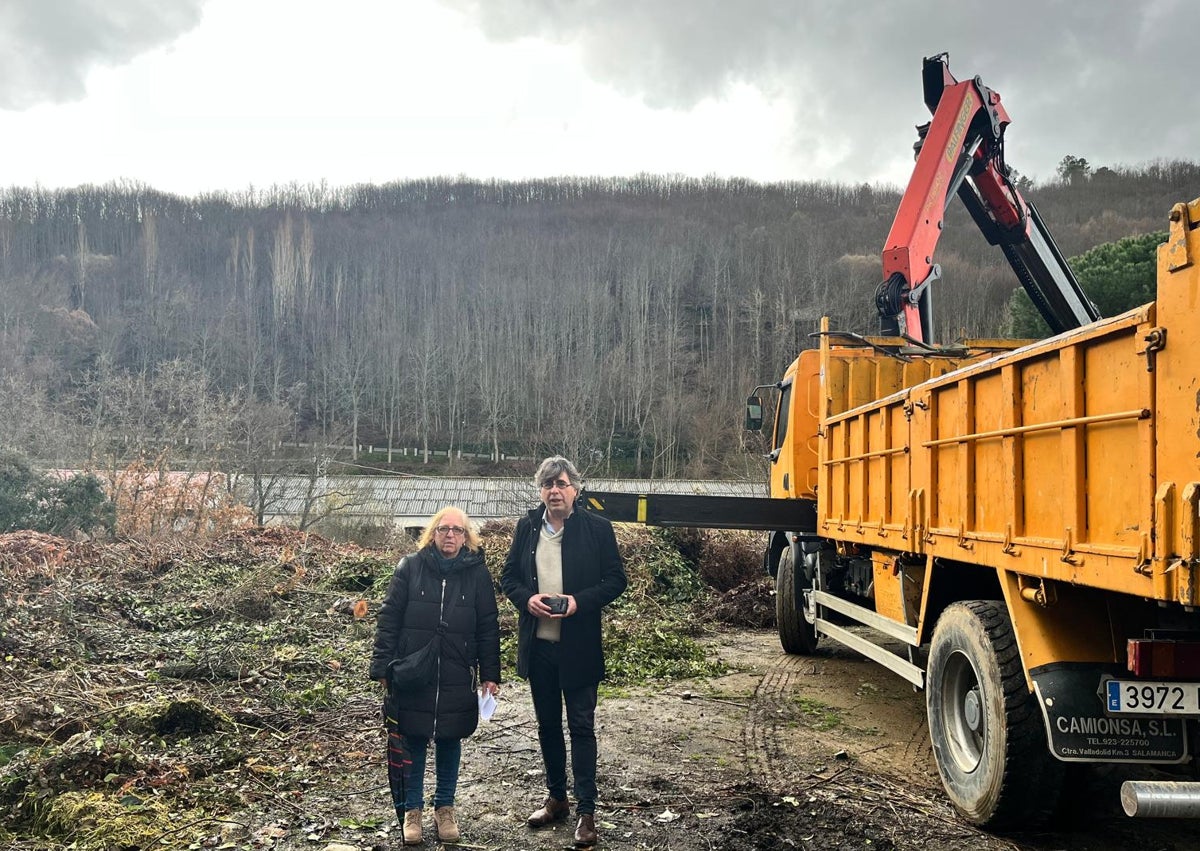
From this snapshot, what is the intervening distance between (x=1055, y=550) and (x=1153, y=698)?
2.31 feet

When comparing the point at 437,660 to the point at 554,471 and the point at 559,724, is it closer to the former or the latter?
the point at 559,724

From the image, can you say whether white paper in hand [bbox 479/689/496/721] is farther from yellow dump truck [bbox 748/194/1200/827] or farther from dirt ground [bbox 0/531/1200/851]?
yellow dump truck [bbox 748/194/1200/827]

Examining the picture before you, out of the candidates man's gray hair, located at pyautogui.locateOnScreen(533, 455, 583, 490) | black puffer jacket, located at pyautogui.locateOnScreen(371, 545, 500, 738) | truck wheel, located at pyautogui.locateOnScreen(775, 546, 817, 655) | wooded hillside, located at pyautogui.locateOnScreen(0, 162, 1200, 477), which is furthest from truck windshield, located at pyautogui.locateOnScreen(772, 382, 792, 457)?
wooded hillside, located at pyautogui.locateOnScreen(0, 162, 1200, 477)

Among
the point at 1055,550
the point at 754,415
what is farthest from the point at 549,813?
the point at 754,415

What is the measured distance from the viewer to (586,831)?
14.1ft

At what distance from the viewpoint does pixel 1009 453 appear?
415cm

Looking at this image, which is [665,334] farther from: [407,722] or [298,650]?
[407,722]

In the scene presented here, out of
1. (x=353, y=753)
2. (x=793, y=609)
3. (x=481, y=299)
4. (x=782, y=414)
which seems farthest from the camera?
(x=481, y=299)

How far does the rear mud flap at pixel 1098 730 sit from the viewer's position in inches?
145

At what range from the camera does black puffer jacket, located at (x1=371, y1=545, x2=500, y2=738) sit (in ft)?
14.3

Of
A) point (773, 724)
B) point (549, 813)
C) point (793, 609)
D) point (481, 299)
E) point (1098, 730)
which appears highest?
point (481, 299)

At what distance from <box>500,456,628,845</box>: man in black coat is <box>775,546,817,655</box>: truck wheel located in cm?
510

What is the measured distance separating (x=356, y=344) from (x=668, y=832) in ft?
192

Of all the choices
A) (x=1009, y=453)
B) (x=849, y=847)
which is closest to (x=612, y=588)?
(x=849, y=847)
